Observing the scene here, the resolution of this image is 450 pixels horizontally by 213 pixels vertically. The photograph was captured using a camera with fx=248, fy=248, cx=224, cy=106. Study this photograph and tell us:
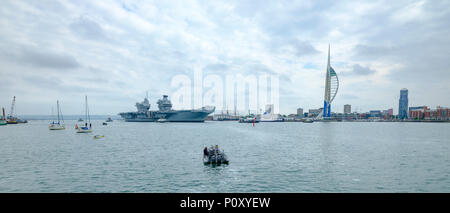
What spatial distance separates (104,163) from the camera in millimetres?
32750

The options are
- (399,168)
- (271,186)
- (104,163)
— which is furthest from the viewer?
(104,163)

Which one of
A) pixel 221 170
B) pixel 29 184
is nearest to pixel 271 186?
pixel 221 170
